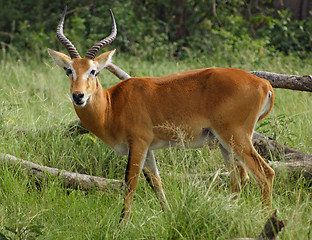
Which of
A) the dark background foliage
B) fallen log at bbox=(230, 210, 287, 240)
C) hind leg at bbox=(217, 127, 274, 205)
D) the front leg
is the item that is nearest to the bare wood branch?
hind leg at bbox=(217, 127, 274, 205)

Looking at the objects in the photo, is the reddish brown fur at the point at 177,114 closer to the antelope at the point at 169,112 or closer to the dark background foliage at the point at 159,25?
Answer: the antelope at the point at 169,112

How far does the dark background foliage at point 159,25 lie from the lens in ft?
38.7

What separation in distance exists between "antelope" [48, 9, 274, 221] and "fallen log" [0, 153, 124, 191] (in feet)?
1.35

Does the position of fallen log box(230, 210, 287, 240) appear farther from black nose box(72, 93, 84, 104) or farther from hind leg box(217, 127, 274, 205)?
black nose box(72, 93, 84, 104)

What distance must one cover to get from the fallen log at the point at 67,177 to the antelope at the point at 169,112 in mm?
411

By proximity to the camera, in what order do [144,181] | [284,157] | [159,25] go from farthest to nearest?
[159,25], [284,157], [144,181]

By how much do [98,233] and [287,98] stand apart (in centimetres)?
480

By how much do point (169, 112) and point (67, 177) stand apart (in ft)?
3.98

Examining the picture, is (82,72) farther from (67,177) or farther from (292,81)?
(292,81)

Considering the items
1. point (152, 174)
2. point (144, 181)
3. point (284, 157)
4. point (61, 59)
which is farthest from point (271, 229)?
point (61, 59)

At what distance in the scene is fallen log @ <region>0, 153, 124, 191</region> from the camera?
4762mm

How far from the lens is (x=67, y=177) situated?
482 cm

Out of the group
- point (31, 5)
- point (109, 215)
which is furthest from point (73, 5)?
point (109, 215)

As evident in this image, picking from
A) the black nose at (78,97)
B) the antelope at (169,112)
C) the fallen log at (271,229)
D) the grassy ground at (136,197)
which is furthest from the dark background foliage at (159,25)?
the fallen log at (271,229)
